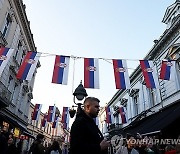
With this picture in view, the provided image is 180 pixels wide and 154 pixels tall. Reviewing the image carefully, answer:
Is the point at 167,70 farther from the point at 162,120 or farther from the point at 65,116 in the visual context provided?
the point at 65,116

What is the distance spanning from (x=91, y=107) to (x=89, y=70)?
786cm

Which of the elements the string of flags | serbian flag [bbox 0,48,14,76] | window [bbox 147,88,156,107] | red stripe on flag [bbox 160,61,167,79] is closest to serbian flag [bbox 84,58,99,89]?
the string of flags

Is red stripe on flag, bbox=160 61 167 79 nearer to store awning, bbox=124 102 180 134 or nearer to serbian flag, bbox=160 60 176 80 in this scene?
serbian flag, bbox=160 60 176 80

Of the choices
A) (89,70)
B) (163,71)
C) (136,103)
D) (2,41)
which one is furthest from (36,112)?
(163,71)

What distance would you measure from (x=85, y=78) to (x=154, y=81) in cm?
388

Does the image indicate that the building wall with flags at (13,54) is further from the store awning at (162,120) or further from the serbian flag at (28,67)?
the store awning at (162,120)

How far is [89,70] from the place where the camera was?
10.7 m

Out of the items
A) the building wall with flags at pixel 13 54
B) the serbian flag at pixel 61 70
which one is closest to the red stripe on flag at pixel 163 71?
the serbian flag at pixel 61 70

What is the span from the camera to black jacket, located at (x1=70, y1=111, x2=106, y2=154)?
2391 mm

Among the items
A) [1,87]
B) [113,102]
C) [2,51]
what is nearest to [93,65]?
[2,51]

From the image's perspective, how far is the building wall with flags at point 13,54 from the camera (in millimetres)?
15027

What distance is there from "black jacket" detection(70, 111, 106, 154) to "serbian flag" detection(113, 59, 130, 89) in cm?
811

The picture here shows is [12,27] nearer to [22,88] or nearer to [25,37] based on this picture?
[25,37]

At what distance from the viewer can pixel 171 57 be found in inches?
622
